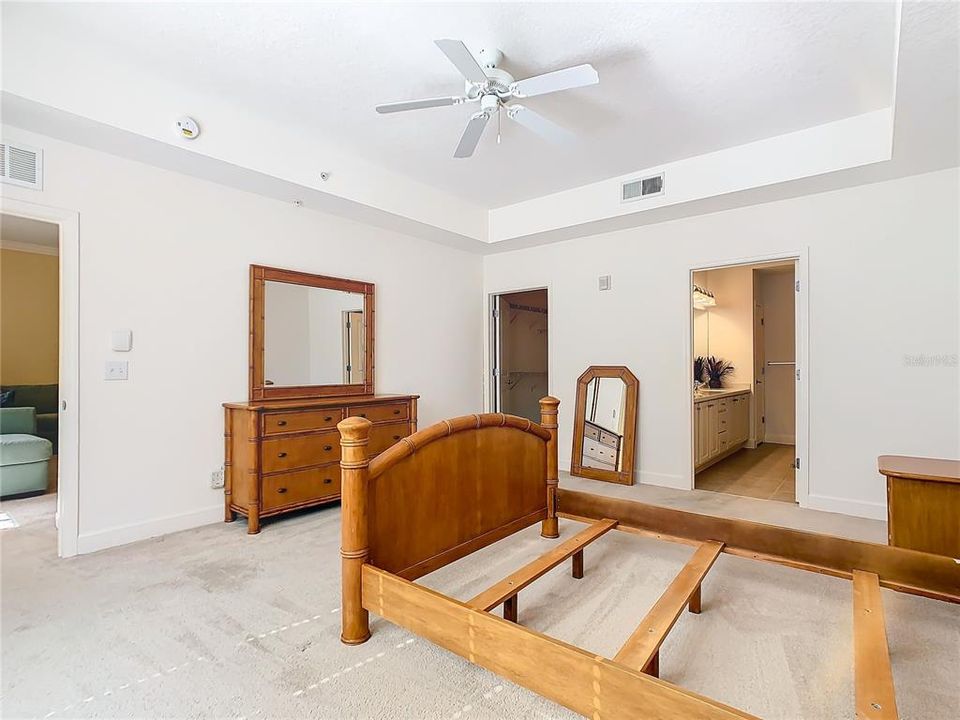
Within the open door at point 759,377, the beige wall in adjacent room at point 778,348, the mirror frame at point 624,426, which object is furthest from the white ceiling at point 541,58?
the beige wall in adjacent room at point 778,348

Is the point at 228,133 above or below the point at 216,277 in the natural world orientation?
above

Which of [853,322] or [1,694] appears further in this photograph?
[853,322]

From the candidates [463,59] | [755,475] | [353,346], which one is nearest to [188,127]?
[463,59]

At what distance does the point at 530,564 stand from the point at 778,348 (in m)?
6.36

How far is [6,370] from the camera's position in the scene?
5.69 m

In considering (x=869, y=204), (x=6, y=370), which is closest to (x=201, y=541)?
(x=6, y=370)

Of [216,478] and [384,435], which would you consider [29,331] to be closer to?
[216,478]

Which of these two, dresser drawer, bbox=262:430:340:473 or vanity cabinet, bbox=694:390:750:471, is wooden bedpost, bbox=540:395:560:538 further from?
vanity cabinet, bbox=694:390:750:471

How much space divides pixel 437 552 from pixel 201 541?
1.91 m

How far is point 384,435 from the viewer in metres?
4.13

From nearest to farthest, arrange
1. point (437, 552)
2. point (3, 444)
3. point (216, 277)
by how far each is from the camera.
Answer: point (437, 552) < point (216, 277) < point (3, 444)

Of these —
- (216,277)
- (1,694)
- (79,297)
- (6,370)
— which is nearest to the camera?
(1,694)

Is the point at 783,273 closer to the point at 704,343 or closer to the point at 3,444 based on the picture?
the point at 704,343

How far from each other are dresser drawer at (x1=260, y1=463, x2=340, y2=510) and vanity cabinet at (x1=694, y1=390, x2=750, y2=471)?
332 cm
